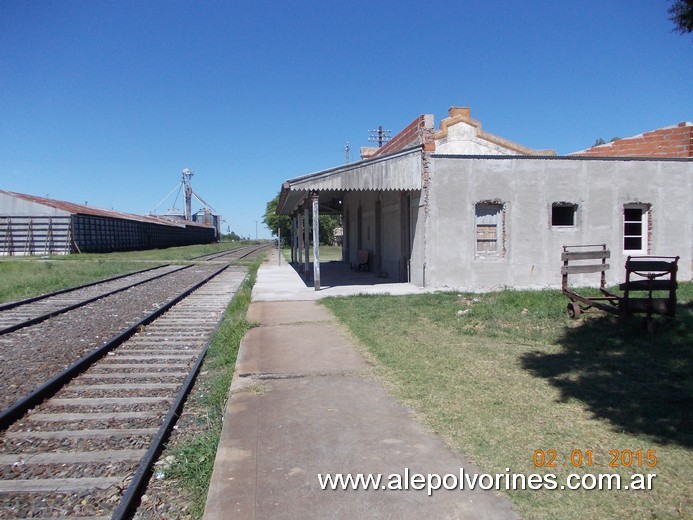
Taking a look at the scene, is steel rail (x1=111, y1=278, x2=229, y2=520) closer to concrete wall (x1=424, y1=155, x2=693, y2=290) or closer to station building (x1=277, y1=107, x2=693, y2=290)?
station building (x1=277, y1=107, x2=693, y2=290)

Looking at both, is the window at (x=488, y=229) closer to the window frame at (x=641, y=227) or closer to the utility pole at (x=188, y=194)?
the window frame at (x=641, y=227)

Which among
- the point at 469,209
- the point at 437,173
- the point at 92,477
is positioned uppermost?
the point at 437,173

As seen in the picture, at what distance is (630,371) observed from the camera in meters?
6.02

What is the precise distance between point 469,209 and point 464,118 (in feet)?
30.3

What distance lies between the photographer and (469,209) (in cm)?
1415

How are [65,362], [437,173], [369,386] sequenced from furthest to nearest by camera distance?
1. [437,173]
2. [65,362]
3. [369,386]

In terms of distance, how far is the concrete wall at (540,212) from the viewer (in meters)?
14.1

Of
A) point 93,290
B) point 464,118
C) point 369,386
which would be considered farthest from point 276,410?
point 464,118

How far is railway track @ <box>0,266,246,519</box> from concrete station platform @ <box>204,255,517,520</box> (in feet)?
2.20

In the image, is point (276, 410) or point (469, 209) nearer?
point (276, 410)

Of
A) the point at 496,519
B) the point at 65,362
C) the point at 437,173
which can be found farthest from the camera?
the point at 437,173

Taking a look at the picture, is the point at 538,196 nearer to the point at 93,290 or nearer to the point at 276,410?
the point at 276,410

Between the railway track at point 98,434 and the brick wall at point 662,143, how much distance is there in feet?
51.2

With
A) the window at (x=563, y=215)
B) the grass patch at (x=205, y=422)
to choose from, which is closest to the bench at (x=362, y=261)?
the window at (x=563, y=215)
